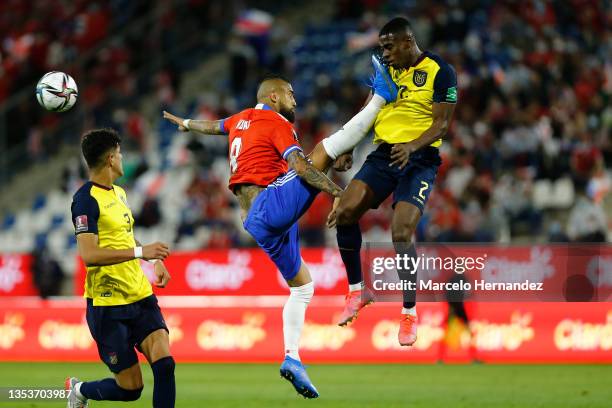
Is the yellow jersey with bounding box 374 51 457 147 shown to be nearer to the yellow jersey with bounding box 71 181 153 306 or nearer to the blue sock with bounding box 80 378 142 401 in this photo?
the yellow jersey with bounding box 71 181 153 306

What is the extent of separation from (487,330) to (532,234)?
9.41ft

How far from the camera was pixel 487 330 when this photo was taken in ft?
54.2

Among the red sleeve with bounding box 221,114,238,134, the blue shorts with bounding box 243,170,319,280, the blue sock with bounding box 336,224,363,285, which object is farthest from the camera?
the red sleeve with bounding box 221,114,238,134

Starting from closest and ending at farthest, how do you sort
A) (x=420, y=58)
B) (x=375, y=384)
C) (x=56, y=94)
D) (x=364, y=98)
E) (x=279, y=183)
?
(x=279, y=183), (x=420, y=58), (x=56, y=94), (x=375, y=384), (x=364, y=98)

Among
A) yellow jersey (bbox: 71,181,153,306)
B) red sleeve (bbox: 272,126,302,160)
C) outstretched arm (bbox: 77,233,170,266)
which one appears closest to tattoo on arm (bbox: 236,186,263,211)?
red sleeve (bbox: 272,126,302,160)

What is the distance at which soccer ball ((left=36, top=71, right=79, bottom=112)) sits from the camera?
10.9 m

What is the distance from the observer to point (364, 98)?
21.4 metres

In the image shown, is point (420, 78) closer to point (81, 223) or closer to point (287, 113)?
point (287, 113)

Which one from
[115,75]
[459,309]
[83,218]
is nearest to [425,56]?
[83,218]

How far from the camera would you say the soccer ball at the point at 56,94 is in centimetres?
1091

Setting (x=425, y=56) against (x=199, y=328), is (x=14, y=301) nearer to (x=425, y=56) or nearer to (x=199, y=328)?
(x=199, y=328)

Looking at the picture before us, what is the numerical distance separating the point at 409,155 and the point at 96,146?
2.60 meters

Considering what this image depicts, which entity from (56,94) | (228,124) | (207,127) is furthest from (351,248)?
(56,94)

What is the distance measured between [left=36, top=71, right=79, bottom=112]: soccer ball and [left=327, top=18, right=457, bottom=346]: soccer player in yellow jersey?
2.81 m
